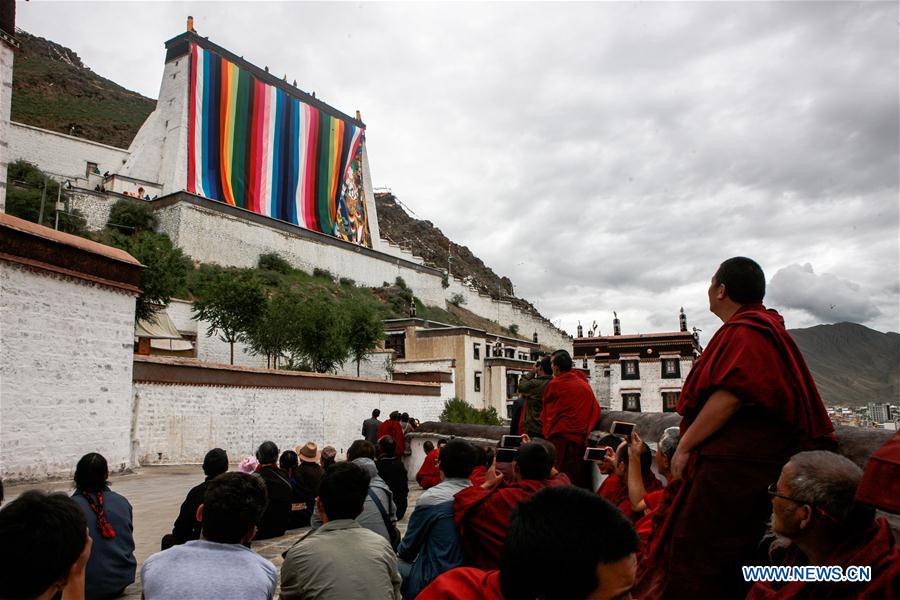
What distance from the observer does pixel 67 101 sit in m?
66.8

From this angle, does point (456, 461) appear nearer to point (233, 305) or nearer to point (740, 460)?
point (740, 460)

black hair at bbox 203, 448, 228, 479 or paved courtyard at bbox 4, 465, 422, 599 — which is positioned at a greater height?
black hair at bbox 203, 448, 228, 479

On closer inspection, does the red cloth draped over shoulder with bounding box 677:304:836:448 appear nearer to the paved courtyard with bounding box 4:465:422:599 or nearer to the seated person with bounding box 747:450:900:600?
the seated person with bounding box 747:450:900:600

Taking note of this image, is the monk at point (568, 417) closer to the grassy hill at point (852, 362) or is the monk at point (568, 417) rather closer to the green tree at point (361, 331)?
the green tree at point (361, 331)

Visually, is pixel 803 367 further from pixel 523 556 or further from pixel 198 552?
pixel 198 552

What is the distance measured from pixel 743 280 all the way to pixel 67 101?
261 ft

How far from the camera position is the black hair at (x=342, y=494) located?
286 centimetres

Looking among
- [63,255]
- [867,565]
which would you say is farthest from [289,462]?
[63,255]

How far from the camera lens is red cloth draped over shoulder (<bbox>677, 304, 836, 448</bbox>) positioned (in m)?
2.38

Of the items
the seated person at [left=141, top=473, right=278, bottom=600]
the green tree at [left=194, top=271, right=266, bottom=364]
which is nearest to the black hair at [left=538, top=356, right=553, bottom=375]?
the seated person at [left=141, top=473, right=278, bottom=600]

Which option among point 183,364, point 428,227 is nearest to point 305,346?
point 183,364

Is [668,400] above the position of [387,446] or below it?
below

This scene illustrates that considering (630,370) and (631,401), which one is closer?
(631,401)

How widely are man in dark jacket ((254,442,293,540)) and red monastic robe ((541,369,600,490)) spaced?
2652 mm
